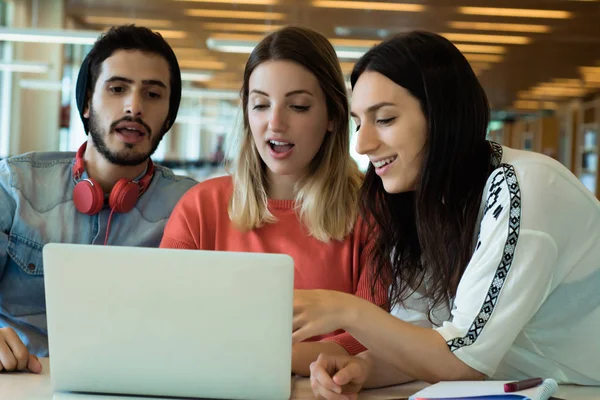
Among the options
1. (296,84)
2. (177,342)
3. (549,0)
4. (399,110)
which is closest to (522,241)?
(399,110)

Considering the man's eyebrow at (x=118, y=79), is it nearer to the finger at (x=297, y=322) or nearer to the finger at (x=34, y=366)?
the finger at (x=34, y=366)

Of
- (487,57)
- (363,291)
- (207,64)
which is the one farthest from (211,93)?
(363,291)

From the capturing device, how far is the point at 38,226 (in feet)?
6.23

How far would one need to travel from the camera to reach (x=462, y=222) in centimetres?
139

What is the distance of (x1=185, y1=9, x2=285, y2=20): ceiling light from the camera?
26.1 ft

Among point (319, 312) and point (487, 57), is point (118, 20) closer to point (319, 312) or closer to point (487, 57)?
point (487, 57)

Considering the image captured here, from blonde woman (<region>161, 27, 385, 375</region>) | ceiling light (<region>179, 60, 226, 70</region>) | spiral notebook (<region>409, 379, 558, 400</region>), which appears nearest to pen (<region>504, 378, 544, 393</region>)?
spiral notebook (<region>409, 379, 558, 400</region>)

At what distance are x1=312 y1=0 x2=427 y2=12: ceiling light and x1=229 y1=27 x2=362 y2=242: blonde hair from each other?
5938mm

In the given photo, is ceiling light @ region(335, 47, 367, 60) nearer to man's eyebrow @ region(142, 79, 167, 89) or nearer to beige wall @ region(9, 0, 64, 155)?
beige wall @ region(9, 0, 64, 155)

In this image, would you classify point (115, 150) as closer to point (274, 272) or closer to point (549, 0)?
point (274, 272)

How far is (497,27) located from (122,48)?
6418mm

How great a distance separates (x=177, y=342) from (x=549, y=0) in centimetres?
714

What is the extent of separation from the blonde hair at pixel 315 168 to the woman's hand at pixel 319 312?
1.85 feet

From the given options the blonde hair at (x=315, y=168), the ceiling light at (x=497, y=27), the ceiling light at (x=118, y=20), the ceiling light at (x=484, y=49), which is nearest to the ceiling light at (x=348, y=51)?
the ceiling light at (x=497, y=27)
